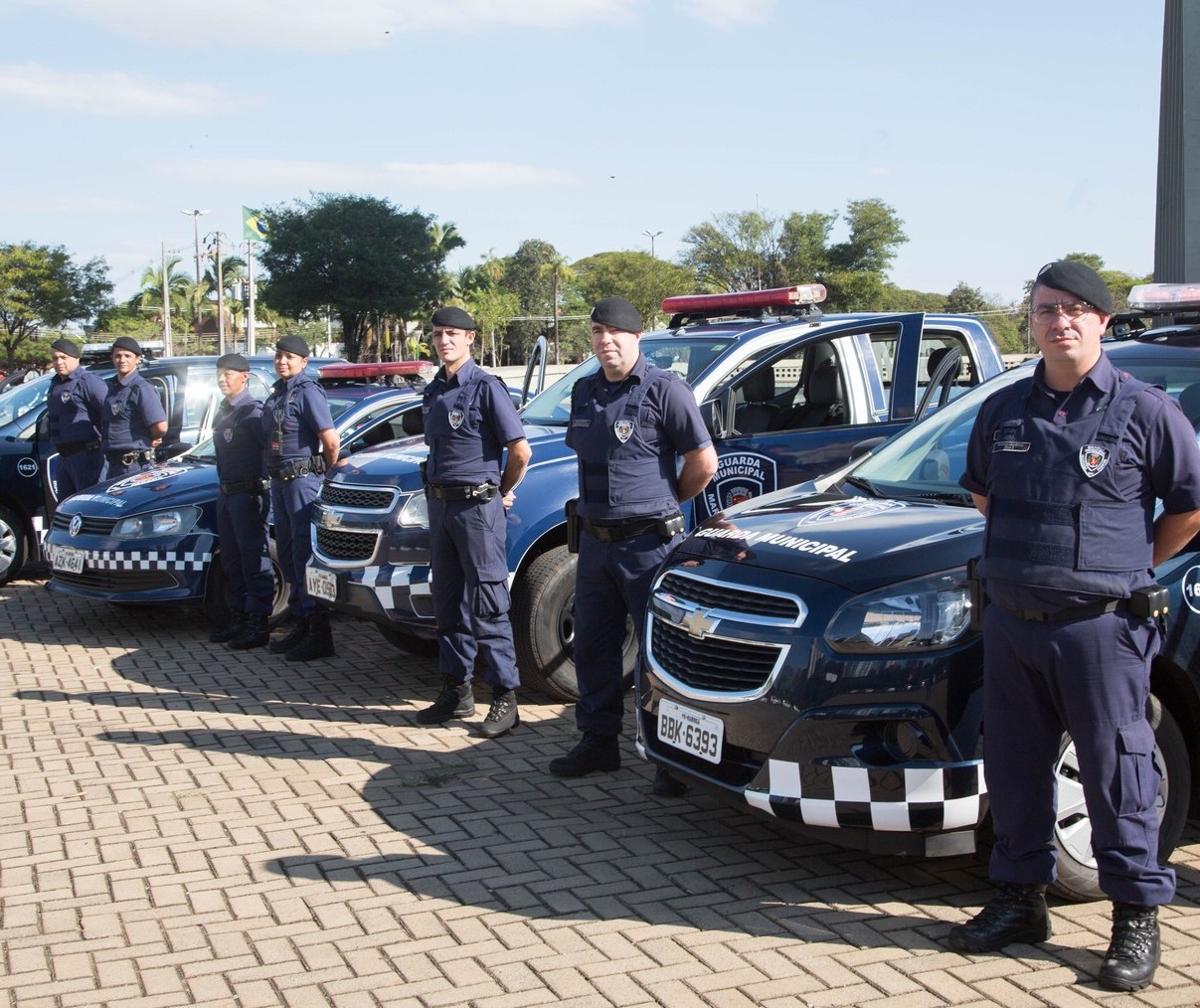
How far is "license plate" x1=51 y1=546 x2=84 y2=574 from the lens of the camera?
8.77 metres

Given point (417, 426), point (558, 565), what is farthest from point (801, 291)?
point (417, 426)

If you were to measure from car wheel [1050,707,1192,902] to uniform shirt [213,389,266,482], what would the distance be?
566 cm

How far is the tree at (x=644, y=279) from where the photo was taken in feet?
261

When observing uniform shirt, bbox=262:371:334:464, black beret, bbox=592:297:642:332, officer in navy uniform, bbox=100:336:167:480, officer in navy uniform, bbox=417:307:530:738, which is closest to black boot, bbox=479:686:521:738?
officer in navy uniform, bbox=417:307:530:738

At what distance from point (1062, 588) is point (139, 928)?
301 cm

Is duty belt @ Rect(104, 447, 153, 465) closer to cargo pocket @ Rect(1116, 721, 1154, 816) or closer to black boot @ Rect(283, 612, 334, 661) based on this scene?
black boot @ Rect(283, 612, 334, 661)

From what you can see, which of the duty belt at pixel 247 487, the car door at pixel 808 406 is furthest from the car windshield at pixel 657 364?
the duty belt at pixel 247 487

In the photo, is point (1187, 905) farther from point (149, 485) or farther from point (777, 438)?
point (149, 485)

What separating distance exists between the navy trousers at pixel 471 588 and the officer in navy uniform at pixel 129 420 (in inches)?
Answer: 180

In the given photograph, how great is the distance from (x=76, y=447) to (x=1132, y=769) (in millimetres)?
8970

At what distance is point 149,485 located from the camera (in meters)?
8.95

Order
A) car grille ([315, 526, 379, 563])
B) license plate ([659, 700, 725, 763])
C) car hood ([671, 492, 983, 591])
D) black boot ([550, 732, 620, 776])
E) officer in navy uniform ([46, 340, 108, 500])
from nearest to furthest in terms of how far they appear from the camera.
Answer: car hood ([671, 492, 983, 591]) < license plate ([659, 700, 725, 763]) < black boot ([550, 732, 620, 776]) < car grille ([315, 526, 379, 563]) < officer in navy uniform ([46, 340, 108, 500])

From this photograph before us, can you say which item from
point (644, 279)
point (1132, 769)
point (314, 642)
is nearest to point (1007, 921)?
point (1132, 769)

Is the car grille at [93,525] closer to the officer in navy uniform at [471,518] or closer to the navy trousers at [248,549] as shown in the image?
the navy trousers at [248,549]
